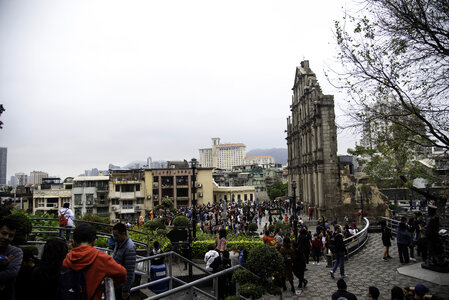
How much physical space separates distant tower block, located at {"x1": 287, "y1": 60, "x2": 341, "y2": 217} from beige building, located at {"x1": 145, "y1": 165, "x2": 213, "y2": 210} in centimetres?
2101

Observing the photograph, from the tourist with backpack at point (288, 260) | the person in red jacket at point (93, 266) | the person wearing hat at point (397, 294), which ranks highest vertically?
the person in red jacket at point (93, 266)

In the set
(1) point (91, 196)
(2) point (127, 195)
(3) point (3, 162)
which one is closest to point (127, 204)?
(2) point (127, 195)

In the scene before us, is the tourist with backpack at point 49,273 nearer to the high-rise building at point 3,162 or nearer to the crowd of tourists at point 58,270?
the crowd of tourists at point 58,270

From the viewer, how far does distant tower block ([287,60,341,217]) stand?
32.3 metres

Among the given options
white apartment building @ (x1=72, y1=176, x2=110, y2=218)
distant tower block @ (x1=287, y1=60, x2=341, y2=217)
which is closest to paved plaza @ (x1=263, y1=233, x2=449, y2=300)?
distant tower block @ (x1=287, y1=60, x2=341, y2=217)

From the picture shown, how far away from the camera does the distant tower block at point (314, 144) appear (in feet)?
106

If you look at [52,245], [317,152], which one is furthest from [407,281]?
[317,152]

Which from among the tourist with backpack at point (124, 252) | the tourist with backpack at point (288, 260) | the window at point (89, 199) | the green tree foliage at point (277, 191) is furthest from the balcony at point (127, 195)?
the tourist with backpack at point (124, 252)

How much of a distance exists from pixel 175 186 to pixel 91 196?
15560mm

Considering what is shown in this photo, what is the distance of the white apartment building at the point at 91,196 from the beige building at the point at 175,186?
7591 millimetres

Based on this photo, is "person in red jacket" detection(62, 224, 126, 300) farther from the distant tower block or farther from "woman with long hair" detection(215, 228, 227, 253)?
the distant tower block

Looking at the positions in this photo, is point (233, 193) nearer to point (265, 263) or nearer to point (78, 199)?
point (78, 199)

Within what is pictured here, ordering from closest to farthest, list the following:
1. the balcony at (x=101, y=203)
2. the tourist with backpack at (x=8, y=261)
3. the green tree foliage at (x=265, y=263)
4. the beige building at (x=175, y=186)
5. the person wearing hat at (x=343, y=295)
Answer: the tourist with backpack at (x=8, y=261)
the person wearing hat at (x=343, y=295)
the green tree foliage at (x=265, y=263)
the balcony at (x=101, y=203)
the beige building at (x=175, y=186)

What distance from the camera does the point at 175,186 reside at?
59.0 metres
